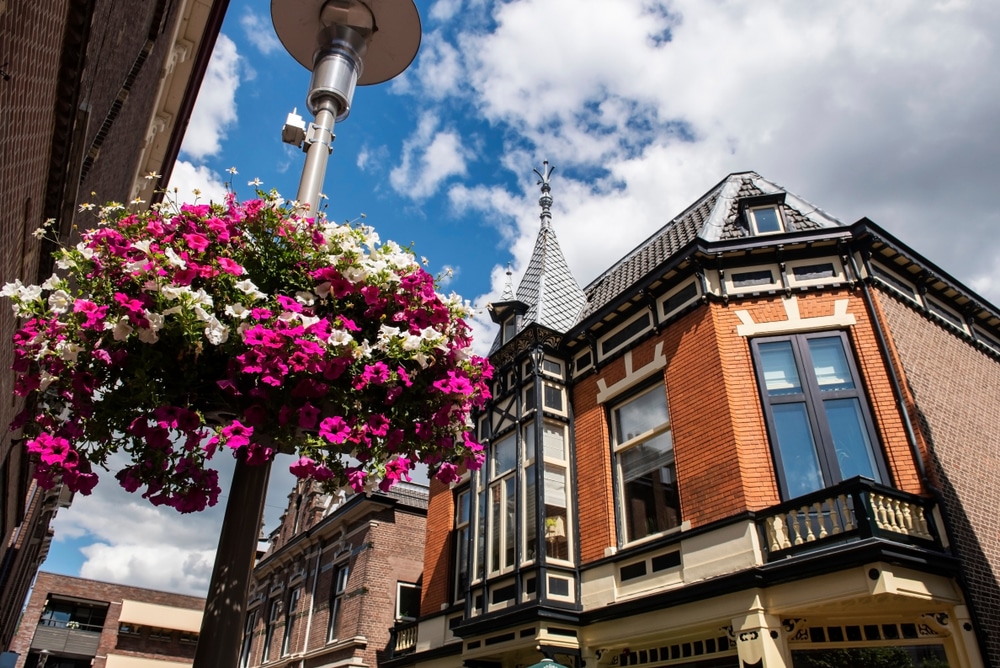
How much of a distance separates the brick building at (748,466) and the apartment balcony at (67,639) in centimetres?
3953

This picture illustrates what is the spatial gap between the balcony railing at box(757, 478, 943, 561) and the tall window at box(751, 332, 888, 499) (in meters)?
0.64

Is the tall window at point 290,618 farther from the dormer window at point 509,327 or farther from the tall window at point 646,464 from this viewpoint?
the tall window at point 646,464

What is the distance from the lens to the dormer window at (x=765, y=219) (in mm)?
12137

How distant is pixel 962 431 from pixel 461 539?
1041 cm

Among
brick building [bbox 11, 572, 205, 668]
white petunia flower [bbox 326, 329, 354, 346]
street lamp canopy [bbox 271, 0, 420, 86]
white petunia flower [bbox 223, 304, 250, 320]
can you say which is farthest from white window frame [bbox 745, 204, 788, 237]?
brick building [bbox 11, 572, 205, 668]

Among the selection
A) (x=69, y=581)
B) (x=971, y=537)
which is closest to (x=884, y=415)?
(x=971, y=537)

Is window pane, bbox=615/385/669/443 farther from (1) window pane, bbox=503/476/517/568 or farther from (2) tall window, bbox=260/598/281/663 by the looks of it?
(2) tall window, bbox=260/598/281/663

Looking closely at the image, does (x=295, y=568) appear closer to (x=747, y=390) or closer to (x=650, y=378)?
(x=650, y=378)

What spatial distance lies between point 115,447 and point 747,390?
8.95 meters

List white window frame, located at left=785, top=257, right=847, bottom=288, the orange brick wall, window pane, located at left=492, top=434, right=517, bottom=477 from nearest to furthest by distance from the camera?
white window frame, located at left=785, top=257, right=847, bottom=288
window pane, located at left=492, top=434, right=517, bottom=477
the orange brick wall

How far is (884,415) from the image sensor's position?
9688mm

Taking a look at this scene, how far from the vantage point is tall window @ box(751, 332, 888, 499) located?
9.59m

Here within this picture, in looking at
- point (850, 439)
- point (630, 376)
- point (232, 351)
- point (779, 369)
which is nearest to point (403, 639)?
point (630, 376)

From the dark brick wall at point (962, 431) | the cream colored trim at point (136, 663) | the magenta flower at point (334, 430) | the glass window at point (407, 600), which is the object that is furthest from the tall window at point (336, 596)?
the cream colored trim at point (136, 663)
